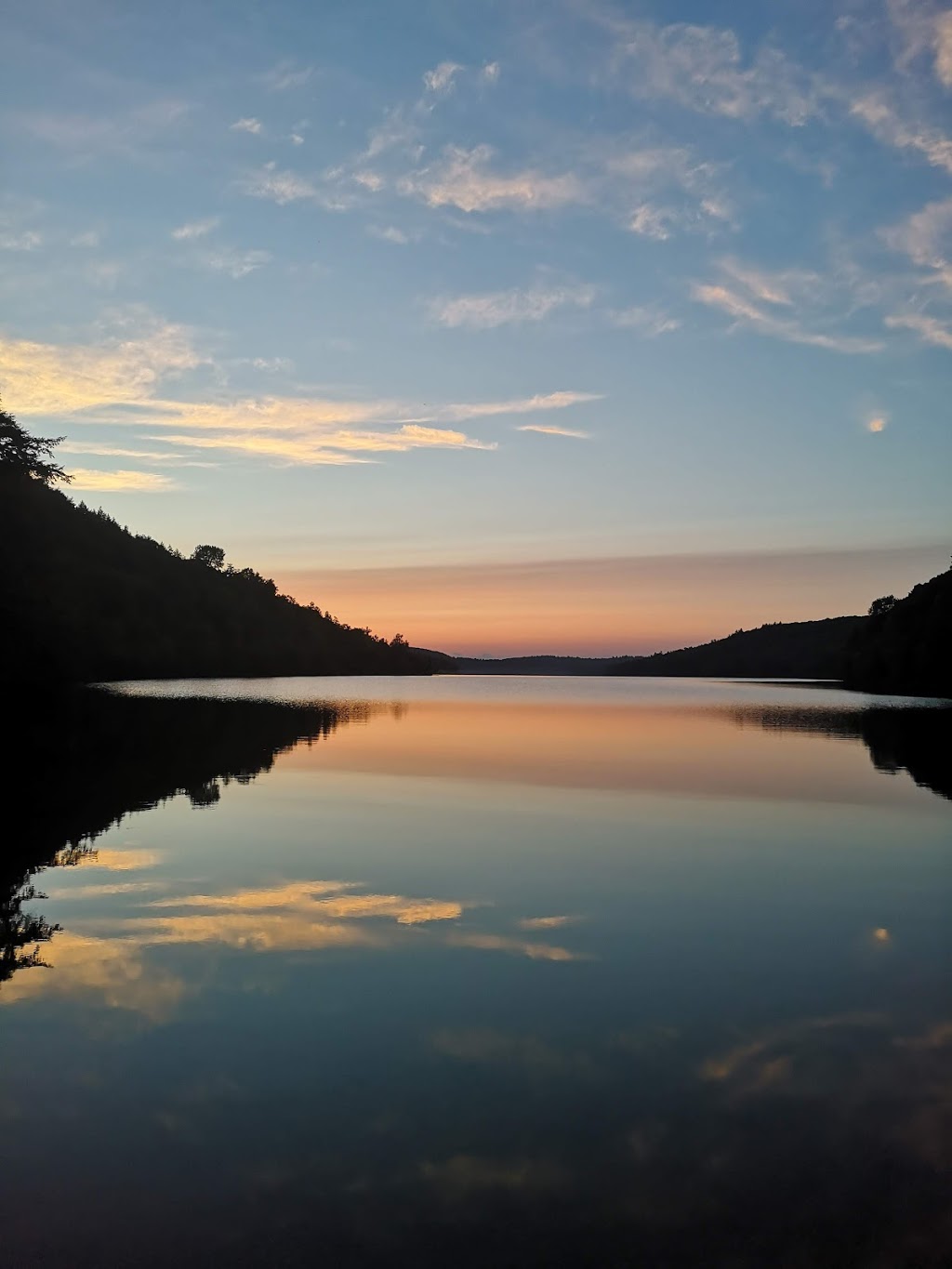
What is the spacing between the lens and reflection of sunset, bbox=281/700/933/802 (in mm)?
26875

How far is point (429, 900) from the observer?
1330 cm

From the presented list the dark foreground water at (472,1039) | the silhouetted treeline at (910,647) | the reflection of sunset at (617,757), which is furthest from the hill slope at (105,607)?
the silhouetted treeline at (910,647)

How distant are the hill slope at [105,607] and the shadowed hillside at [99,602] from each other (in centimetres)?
13

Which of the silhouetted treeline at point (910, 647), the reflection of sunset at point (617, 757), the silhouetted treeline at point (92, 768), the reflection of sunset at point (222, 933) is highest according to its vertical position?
the silhouetted treeline at point (910, 647)

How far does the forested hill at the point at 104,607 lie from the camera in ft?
155

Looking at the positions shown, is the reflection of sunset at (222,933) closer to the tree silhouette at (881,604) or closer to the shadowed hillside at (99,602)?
the shadowed hillside at (99,602)

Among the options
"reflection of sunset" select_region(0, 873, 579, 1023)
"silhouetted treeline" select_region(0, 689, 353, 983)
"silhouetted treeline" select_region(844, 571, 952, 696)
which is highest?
"silhouetted treeline" select_region(844, 571, 952, 696)

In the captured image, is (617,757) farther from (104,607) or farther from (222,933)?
(104,607)

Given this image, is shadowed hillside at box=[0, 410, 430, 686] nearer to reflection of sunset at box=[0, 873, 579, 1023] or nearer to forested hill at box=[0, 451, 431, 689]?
forested hill at box=[0, 451, 431, 689]

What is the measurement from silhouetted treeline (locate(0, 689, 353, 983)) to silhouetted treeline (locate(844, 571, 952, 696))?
6703cm

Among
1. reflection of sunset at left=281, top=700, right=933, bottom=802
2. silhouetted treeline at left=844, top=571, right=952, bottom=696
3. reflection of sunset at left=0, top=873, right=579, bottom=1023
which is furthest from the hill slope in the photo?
silhouetted treeline at left=844, top=571, right=952, bottom=696

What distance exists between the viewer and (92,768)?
88.8 feet

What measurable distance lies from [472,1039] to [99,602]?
129 m

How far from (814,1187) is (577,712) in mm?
60695
